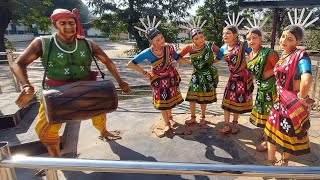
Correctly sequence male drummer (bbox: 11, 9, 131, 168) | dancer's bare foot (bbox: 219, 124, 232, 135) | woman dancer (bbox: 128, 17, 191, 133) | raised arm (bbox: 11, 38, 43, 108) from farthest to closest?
dancer's bare foot (bbox: 219, 124, 232, 135) < woman dancer (bbox: 128, 17, 191, 133) < male drummer (bbox: 11, 9, 131, 168) < raised arm (bbox: 11, 38, 43, 108)

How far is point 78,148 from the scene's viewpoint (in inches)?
134

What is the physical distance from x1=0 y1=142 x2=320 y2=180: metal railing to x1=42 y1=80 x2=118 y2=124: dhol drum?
3.63 feet

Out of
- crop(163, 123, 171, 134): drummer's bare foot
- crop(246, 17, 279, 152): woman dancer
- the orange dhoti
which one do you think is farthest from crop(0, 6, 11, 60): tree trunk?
crop(246, 17, 279, 152): woman dancer

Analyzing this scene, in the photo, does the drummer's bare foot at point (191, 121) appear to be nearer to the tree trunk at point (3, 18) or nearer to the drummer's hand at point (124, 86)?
the drummer's hand at point (124, 86)

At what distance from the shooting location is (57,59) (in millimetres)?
2602

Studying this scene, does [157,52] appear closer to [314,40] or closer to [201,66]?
[201,66]

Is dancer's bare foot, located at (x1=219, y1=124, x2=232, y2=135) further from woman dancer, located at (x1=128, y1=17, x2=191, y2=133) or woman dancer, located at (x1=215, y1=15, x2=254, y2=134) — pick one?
woman dancer, located at (x1=128, y1=17, x2=191, y2=133)

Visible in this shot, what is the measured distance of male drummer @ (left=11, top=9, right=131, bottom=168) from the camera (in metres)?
2.53

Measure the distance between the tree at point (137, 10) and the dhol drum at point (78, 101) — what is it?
14.7 meters

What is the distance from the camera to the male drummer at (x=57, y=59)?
2529 mm

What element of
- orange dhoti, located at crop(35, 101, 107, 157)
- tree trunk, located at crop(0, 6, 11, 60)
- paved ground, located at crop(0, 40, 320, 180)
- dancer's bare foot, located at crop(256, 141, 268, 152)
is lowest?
paved ground, located at crop(0, 40, 320, 180)

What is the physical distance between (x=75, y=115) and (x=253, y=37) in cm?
202

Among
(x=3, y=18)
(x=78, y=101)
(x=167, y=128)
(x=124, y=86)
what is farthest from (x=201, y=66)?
(x=3, y=18)

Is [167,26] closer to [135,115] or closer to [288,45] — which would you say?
[135,115]
